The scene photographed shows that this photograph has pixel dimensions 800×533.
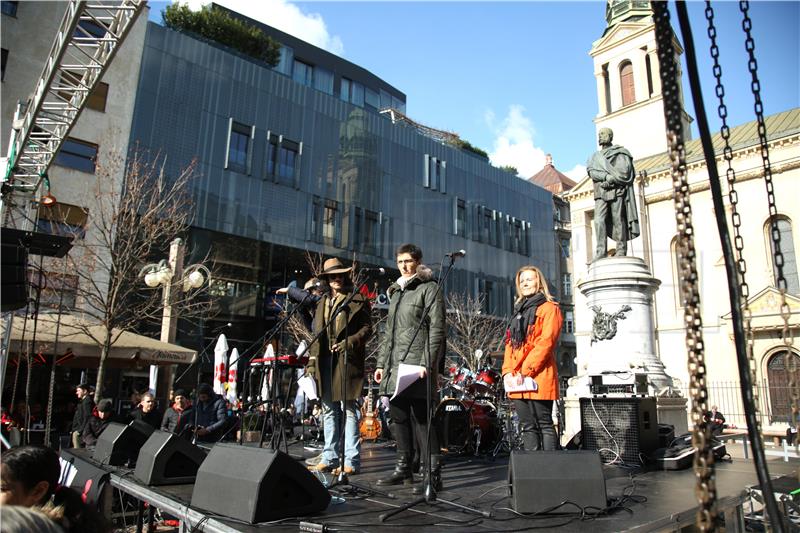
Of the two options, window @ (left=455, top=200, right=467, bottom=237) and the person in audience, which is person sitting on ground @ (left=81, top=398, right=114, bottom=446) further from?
window @ (left=455, top=200, right=467, bottom=237)

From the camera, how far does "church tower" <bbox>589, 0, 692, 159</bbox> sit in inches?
1506

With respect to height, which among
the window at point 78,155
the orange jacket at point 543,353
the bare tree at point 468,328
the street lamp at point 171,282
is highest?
the window at point 78,155

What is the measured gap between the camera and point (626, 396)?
6.59 meters

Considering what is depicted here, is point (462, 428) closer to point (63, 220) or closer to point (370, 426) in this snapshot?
point (370, 426)

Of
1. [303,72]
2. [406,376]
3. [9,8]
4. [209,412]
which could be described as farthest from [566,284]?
[406,376]

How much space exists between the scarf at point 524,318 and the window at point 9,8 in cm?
2637

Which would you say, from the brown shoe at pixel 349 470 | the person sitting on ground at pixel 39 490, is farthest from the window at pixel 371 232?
the person sitting on ground at pixel 39 490

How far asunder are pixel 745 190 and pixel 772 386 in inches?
415

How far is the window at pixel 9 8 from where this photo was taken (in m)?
22.2

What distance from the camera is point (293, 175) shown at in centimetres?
2998

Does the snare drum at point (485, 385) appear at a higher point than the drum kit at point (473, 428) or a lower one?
higher

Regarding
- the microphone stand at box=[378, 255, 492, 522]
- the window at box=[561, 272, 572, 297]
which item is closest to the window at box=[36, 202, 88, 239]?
the microphone stand at box=[378, 255, 492, 522]

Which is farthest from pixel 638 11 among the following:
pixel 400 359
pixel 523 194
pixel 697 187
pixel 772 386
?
pixel 400 359

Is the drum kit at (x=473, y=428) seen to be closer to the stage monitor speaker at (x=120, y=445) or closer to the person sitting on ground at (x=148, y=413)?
the stage monitor speaker at (x=120, y=445)
